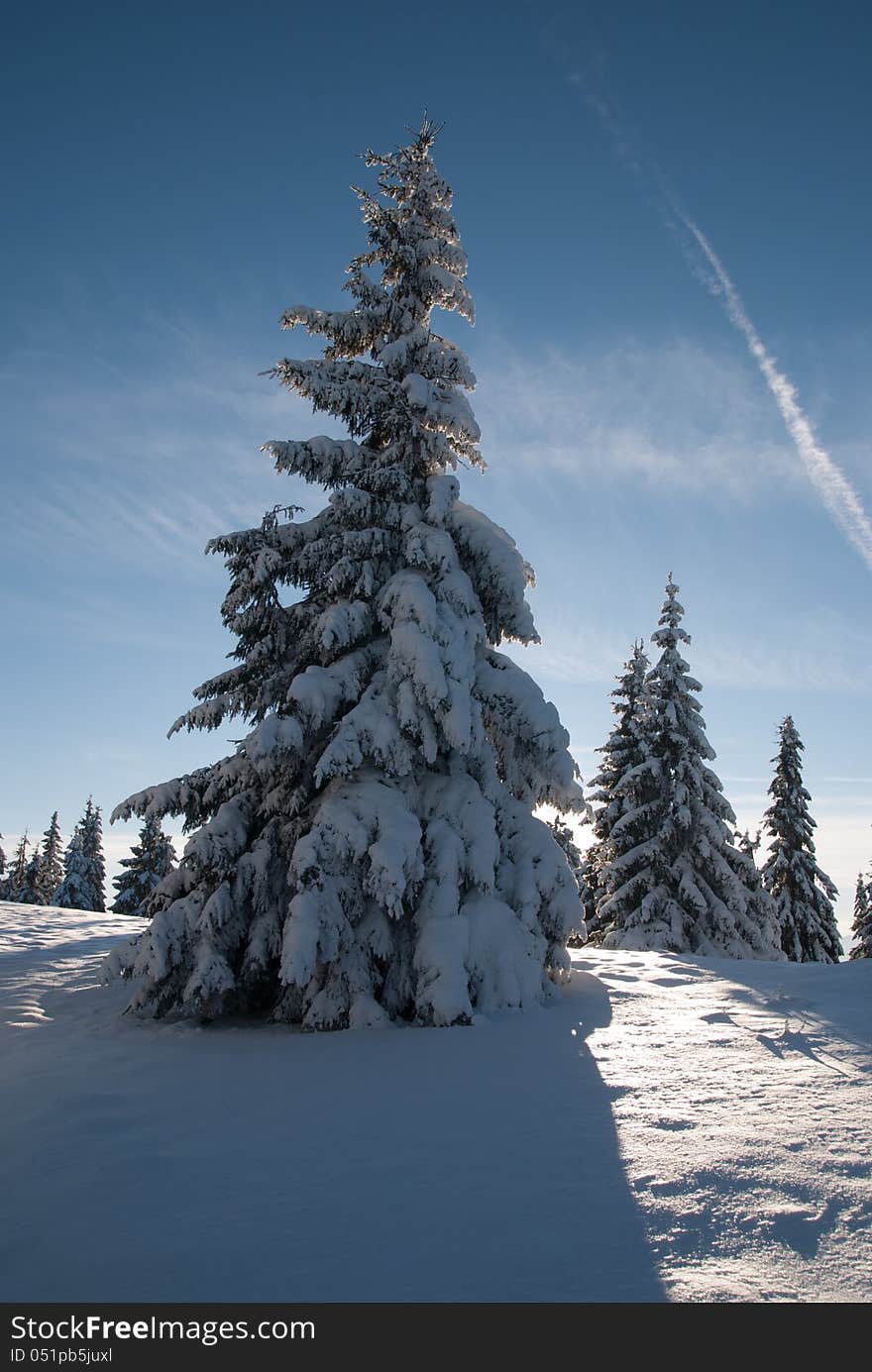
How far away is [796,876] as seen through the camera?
29.8 m

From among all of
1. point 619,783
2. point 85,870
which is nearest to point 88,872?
point 85,870

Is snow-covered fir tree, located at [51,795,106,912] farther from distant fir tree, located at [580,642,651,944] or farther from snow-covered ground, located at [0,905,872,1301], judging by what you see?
snow-covered ground, located at [0,905,872,1301]

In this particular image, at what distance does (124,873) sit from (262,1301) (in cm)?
4314

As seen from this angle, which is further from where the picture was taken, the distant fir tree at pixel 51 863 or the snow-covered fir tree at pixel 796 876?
the distant fir tree at pixel 51 863

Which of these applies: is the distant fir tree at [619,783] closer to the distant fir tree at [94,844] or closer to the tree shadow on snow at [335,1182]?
the tree shadow on snow at [335,1182]

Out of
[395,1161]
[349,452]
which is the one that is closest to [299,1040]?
[395,1161]

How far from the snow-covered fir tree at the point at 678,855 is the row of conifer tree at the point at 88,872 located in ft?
63.0

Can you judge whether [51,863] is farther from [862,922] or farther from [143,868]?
[862,922]

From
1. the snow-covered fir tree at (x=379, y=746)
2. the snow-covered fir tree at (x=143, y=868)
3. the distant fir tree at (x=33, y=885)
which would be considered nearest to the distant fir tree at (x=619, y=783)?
the snow-covered fir tree at (x=379, y=746)

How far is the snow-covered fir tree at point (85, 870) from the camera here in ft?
151

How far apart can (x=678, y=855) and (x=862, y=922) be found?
21739 millimetres

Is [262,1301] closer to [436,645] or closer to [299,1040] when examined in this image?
[299,1040]

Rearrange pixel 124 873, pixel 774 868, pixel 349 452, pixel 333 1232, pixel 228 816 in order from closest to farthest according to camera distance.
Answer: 1. pixel 333 1232
2. pixel 228 816
3. pixel 349 452
4. pixel 774 868
5. pixel 124 873

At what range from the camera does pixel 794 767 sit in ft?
101
